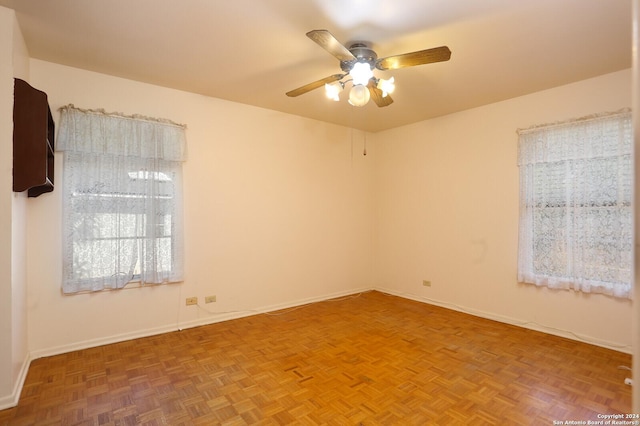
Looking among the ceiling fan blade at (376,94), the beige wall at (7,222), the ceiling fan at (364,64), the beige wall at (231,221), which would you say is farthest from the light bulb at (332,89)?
the beige wall at (7,222)

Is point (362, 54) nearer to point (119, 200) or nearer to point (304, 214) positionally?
point (304, 214)

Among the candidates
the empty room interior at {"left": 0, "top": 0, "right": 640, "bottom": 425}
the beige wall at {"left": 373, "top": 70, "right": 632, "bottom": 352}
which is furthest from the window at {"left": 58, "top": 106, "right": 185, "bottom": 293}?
the beige wall at {"left": 373, "top": 70, "right": 632, "bottom": 352}

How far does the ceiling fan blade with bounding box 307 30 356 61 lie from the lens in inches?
80.8

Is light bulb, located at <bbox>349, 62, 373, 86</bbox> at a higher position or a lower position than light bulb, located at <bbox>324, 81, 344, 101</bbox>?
higher

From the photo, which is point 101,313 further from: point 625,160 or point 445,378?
point 625,160

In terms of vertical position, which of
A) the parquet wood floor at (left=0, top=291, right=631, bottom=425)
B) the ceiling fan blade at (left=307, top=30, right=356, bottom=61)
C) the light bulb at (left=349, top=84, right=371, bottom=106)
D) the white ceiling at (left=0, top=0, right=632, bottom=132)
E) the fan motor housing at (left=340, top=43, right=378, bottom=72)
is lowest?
the parquet wood floor at (left=0, top=291, right=631, bottom=425)

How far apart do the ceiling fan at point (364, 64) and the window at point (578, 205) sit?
6.62 ft

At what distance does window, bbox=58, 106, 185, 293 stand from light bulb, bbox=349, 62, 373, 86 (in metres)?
2.08

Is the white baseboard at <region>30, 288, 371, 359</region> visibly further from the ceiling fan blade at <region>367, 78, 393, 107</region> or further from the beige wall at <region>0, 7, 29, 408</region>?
the ceiling fan blade at <region>367, 78, 393, 107</region>

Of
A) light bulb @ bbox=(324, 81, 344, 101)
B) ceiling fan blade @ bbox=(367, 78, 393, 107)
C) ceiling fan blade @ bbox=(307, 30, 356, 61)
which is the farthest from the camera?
ceiling fan blade @ bbox=(367, 78, 393, 107)

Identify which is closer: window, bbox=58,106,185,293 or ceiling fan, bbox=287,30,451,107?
ceiling fan, bbox=287,30,451,107

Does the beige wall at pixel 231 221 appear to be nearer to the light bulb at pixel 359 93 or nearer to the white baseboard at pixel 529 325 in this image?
the white baseboard at pixel 529 325

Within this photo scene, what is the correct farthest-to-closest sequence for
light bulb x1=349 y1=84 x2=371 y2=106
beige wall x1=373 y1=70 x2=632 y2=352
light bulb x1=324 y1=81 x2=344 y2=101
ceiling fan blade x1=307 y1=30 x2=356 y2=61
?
1. beige wall x1=373 y1=70 x2=632 y2=352
2. light bulb x1=324 y1=81 x2=344 y2=101
3. light bulb x1=349 y1=84 x2=371 y2=106
4. ceiling fan blade x1=307 y1=30 x2=356 y2=61

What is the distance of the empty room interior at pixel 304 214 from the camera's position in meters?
2.29
